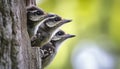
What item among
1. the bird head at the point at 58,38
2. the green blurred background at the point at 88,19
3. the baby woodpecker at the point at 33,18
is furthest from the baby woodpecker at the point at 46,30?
the green blurred background at the point at 88,19

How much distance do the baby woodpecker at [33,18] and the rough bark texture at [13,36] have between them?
7cm

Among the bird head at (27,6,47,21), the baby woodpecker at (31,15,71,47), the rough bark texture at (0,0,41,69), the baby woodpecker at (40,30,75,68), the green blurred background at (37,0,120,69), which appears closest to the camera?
the rough bark texture at (0,0,41,69)

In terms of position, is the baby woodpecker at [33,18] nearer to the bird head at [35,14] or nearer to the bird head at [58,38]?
the bird head at [35,14]

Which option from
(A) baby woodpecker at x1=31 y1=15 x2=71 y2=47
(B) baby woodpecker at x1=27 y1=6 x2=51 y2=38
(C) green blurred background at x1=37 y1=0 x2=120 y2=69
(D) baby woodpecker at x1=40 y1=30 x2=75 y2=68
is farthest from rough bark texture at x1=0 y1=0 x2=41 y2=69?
(C) green blurred background at x1=37 y1=0 x2=120 y2=69

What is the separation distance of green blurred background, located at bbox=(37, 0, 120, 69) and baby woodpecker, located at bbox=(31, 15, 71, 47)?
5.62 meters

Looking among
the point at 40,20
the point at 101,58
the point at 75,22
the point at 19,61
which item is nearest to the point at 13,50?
the point at 19,61

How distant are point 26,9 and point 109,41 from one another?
Answer: 7.23 m

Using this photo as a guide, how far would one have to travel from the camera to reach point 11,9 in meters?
3.35

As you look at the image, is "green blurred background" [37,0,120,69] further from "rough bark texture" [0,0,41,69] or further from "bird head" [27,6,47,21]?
"rough bark texture" [0,0,41,69]

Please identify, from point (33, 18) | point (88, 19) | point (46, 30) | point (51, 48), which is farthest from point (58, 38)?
point (88, 19)

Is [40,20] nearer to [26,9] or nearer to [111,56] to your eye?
[26,9]

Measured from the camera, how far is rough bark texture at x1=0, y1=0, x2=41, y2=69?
3297mm

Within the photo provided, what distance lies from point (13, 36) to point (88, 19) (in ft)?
21.8

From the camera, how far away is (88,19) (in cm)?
995
